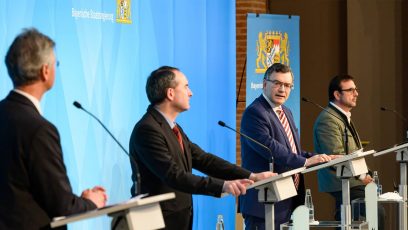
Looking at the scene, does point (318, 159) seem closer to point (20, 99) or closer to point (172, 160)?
point (172, 160)

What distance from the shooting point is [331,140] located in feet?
23.6

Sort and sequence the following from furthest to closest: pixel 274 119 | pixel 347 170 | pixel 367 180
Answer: pixel 367 180 → pixel 274 119 → pixel 347 170

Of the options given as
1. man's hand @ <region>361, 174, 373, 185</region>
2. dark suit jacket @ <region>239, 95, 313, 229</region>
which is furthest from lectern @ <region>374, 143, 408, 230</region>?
dark suit jacket @ <region>239, 95, 313, 229</region>

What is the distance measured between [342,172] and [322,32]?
16.3 feet

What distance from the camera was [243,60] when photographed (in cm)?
1023

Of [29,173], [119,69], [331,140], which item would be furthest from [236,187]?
[331,140]

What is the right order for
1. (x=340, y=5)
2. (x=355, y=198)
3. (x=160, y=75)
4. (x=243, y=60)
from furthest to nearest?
(x=340, y=5)
(x=243, y=60)
(x=355, y=198)
(x=160, y=75)

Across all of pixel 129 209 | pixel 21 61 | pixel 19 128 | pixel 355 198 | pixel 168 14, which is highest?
pixel 168 14

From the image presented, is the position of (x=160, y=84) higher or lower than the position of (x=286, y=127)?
higher

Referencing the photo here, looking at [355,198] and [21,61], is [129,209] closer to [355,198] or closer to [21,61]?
[21,61]

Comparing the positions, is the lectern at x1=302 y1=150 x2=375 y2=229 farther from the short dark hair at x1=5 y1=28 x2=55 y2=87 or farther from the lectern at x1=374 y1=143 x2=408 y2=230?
the short dark hair at x1=5 y1=28 x2=55 y2=87

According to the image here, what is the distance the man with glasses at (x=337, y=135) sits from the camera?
7223 mm

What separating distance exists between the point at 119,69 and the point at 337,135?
1.99 m

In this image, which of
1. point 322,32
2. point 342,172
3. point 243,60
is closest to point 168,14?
point 342,172
